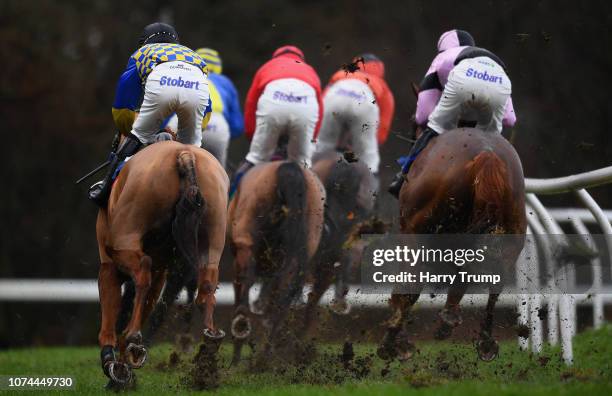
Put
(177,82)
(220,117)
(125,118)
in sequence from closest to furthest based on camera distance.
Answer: (177,82)
(125,118)
(220,117)

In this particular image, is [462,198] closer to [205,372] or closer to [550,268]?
[550,268]

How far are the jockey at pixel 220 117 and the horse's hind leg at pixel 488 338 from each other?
396 centimetres

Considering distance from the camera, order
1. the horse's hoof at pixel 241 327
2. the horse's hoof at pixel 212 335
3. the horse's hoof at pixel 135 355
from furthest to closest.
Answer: the horse's hoof at pixel 241 327 → the horse's hoof at pixel 212 335 → the horse's hoof at pixel 135 355

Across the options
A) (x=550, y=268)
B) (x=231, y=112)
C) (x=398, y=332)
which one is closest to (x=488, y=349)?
(x=398, y=332)

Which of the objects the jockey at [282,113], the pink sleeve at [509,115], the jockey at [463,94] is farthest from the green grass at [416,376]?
the jockey at [282,113]

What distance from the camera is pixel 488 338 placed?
25.5 ft

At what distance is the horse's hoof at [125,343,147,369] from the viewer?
707 cm

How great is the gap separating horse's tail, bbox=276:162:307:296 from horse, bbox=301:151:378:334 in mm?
904

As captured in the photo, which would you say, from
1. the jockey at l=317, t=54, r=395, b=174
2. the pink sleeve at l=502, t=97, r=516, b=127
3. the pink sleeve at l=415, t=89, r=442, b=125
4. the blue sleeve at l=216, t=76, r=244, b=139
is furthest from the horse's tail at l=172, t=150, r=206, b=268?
the jockey at l=317, t=54, r=395, b=174

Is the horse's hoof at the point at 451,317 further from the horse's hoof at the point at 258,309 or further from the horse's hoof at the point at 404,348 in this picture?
the horse's hoof at the point at 258,309

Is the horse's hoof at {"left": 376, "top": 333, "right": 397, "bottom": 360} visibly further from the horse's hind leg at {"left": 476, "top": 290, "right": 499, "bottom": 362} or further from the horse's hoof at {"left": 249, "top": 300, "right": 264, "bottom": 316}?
the horse's hoof at {"left": 249, "top": 300, "right": 264, "bottom": 316}

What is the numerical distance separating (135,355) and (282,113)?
156 inches

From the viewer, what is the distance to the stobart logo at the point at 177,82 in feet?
25.7

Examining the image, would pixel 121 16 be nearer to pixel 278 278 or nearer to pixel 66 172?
pixel 66 172
